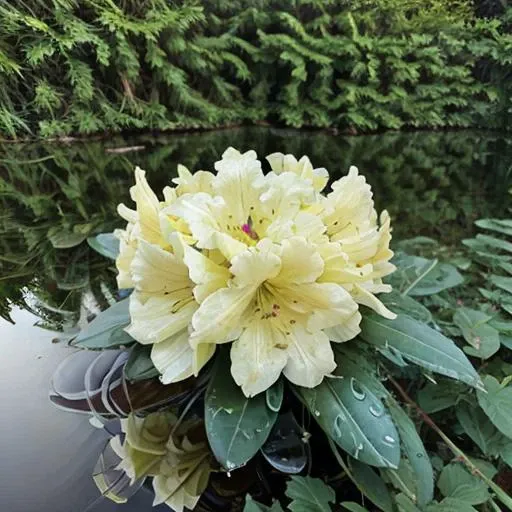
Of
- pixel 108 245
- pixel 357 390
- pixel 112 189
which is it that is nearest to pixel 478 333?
pixel 357 390

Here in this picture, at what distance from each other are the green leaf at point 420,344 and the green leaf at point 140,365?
18 cm

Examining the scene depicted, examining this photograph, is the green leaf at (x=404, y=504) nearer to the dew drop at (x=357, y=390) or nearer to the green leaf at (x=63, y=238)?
the dew drop at (x=357, y=390)

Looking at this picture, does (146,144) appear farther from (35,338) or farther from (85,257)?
(35,338)

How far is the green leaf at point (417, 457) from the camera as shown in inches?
13.6

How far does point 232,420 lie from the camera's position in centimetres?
34

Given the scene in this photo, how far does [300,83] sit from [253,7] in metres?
0.95

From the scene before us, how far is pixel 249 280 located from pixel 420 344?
0.15 meters

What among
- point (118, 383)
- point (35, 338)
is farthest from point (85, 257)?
point (118, 383)

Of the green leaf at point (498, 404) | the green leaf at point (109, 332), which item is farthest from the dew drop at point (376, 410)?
the green leaf at point (109, 332)

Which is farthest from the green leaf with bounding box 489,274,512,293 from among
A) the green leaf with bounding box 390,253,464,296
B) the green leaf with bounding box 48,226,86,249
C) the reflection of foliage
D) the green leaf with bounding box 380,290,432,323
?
the green leaf with bounding box 48,226,86,249

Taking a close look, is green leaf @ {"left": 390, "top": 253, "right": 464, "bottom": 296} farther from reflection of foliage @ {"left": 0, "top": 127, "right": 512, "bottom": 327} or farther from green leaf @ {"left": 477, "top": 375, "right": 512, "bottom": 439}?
reflection of foliage @ {"left": 0, "top": 127, "right": 512, "bottom": 327}

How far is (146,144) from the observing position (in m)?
3.54

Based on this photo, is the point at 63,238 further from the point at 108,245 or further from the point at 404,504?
the point at 404,504

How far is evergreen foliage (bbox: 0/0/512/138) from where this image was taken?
14.1 feet
